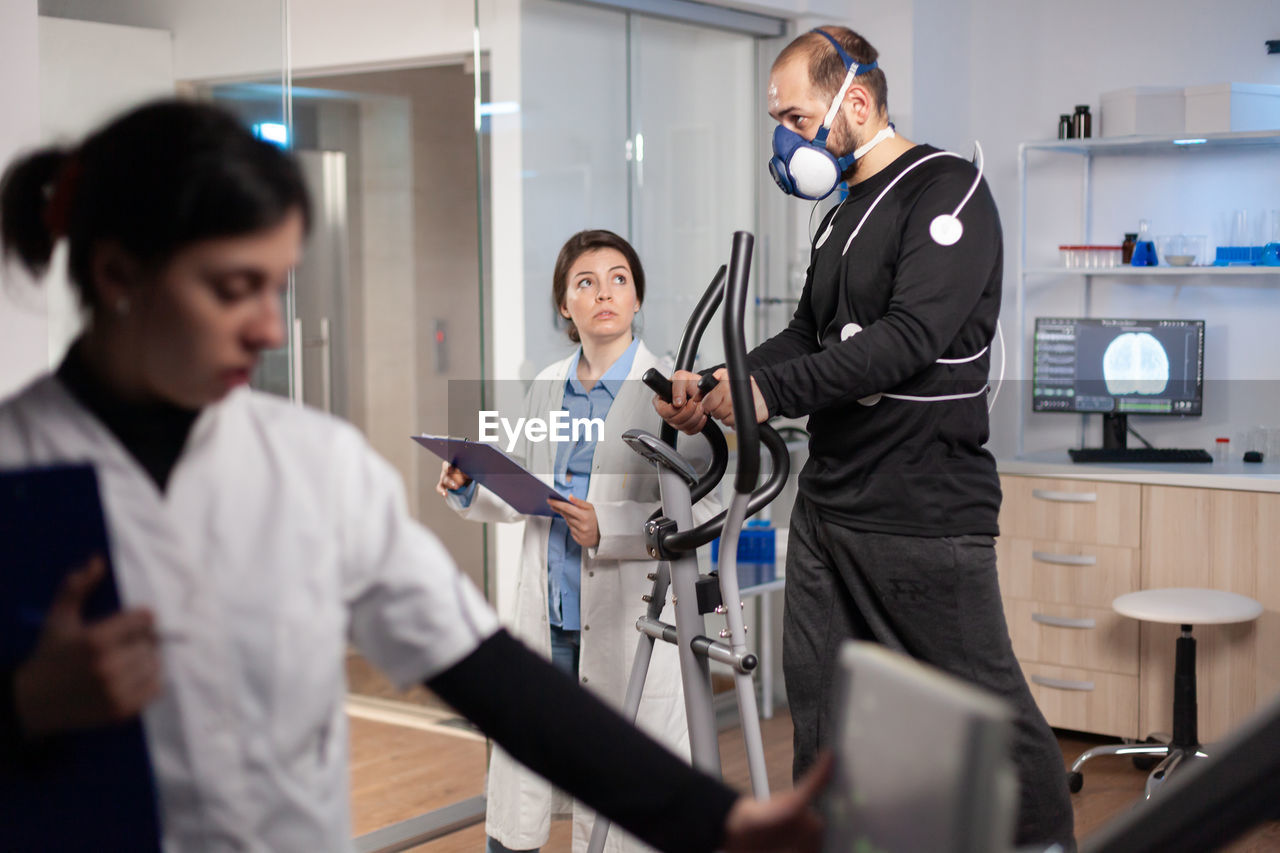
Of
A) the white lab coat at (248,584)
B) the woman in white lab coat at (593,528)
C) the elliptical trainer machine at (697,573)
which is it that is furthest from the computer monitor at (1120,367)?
the white lab coat at (248,584)

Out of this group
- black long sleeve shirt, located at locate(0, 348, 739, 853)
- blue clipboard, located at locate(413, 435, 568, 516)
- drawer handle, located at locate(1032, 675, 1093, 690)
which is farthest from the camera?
drawer handle, located at locate(1032, 675, 1093, 690)

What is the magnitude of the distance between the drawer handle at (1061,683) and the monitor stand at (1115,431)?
2.32 feet

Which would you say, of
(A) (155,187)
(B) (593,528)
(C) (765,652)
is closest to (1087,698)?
(C) (765,652)

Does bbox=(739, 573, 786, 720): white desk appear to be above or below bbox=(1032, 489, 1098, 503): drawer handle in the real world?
below

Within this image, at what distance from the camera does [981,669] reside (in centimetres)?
182

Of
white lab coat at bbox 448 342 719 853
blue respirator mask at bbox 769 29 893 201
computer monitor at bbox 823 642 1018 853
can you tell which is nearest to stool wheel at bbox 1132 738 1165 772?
white lab coat at bbox 448 342 719 853

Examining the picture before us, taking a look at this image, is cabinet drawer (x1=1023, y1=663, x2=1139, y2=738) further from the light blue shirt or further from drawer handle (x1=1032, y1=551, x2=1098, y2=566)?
the light blue shirt

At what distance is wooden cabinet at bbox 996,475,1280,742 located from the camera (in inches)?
127

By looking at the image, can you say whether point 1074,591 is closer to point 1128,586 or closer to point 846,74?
point 1128,586

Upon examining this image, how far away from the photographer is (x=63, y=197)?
668 mm

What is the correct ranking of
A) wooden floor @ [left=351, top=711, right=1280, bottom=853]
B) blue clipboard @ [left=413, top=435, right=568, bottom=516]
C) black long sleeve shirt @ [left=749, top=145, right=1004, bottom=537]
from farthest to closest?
wooden floor @ [left=351, top=711, right=1280, bottom=853], blue clipboard @ [left=413, top=435, right=568, bottom=516], black long sleeve shirt @ [left=749, top=145, right=1004, bottom=537]

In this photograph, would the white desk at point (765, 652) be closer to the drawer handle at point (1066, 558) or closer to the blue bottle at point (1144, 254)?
the drawer handle at point (1066, 558)

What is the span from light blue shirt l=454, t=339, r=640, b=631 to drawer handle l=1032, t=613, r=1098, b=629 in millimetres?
1729

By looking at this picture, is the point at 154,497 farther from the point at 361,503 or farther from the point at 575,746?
the point at 575,746
